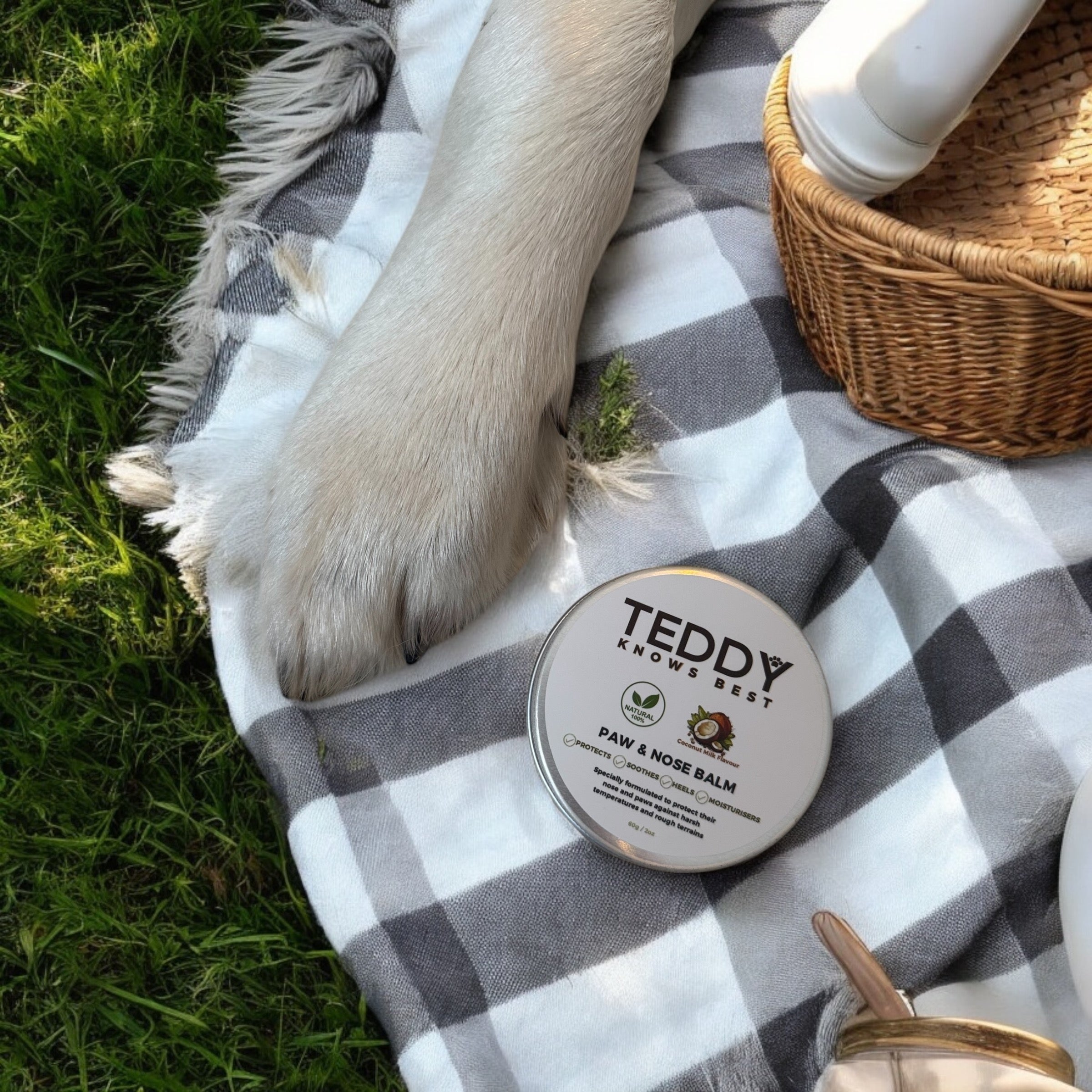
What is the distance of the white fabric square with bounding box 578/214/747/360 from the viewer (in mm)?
1077

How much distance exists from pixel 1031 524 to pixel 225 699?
736mm

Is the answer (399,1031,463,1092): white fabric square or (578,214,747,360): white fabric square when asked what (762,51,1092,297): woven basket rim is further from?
(399,1031,463,1092): white fabric square

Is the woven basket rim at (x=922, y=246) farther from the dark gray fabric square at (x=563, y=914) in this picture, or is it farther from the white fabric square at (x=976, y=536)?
the dark gray fabric square at (x=563, y=914)

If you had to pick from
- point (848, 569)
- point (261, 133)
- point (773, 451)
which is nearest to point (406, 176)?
point (261, 133)

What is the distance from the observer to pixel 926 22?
2.77 ft

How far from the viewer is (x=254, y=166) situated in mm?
1151

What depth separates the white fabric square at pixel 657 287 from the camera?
3.53 feet

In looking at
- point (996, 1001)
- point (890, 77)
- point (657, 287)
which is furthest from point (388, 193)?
point (996, 1001)

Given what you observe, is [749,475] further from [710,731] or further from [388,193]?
[388,193]

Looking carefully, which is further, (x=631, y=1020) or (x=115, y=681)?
(x=115, y=681)

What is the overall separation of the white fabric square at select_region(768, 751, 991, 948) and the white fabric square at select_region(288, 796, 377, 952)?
0.33 metres

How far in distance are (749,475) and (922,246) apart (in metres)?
0.27

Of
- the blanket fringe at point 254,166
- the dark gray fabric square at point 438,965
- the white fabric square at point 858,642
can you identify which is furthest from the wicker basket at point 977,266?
the dark gray fabric square at point 438,965

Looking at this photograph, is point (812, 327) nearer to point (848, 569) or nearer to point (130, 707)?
point (848, 569)
